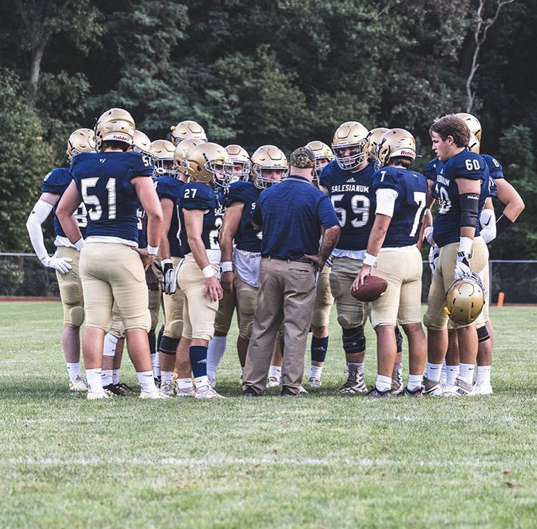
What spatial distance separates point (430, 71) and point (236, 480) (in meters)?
32.8

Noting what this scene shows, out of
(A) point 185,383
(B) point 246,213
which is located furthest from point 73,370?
(B) point 246,213

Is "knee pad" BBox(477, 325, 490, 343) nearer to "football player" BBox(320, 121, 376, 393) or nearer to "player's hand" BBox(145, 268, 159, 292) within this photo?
"football player" BBox(320, 121, 376, 393)

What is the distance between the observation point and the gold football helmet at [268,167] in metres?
8.43

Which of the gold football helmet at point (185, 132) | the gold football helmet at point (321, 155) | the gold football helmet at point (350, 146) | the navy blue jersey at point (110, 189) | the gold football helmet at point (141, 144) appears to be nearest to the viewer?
the navy blue jersey at point (110, 189)

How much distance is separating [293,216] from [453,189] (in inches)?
45.5

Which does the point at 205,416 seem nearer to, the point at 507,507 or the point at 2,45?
the point at 507,507

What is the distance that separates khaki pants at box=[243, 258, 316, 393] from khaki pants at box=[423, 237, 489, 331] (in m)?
0.89

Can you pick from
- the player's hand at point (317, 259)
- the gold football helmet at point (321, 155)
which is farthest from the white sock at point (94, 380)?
the gold football helmet at point (321, 155)

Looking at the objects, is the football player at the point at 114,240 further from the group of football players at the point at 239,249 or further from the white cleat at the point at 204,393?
the white cleat at the point at 204,393

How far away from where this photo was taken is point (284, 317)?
8.12 metres

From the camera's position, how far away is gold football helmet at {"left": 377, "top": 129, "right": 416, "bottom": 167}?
7.88 m

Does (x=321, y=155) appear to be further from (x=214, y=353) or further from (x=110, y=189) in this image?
(x=110, y=189)

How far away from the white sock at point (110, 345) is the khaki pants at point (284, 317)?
3.82 feet

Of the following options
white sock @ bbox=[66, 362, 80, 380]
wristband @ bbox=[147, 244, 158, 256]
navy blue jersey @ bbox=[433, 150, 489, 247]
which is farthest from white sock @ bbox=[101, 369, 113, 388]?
navy blue jersey @ bbox=[433, 150, 489, 247]
